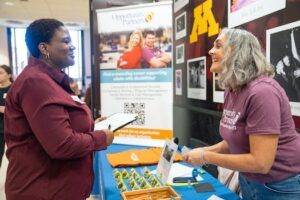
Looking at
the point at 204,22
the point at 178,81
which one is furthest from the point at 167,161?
the point at 178,81

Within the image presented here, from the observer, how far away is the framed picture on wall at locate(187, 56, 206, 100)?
243 centimetres

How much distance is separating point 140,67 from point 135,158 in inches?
39.1

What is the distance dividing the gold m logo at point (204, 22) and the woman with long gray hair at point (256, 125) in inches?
40.9

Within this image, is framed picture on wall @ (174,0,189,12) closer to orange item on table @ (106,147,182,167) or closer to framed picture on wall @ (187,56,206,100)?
framed picture on wall @ (187,56,206,100)

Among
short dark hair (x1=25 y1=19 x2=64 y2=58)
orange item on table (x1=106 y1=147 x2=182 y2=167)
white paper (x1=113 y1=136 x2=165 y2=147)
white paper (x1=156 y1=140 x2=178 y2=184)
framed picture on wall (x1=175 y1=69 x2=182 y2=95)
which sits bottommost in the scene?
white paper (x1=113 y1=136 x2=165 y2=147)

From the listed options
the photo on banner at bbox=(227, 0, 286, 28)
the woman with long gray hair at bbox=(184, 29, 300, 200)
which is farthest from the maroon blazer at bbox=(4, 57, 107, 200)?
the photo on banner at bbox=(227, 0, 286, 28)

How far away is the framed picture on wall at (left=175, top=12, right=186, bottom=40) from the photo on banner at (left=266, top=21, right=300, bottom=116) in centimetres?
139

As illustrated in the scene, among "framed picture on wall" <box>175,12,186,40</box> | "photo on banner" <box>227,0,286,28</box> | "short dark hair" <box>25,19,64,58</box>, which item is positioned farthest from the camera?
"framed picture on wall" <box>175,12,186,40</box>

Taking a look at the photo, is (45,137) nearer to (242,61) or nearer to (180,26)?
(242,61)

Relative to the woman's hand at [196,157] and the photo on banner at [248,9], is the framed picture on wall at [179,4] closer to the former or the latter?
the photo on banner at [248,9]

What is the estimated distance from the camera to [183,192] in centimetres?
148

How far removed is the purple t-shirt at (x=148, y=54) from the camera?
2.64m

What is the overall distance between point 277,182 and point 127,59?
1926 mm

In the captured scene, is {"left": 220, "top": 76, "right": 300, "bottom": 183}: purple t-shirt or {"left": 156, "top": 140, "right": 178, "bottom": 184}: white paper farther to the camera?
{"left": 156, "top": 140, "right": 178, "bottom": 184}: white paper
